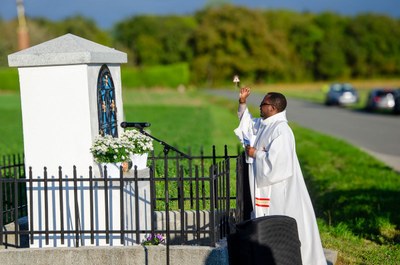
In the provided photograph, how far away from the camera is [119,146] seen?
8.06 metres

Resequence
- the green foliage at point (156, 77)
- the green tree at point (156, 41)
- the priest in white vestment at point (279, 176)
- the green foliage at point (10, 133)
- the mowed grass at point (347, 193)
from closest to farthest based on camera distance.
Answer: the priest in white vestment at point (279, 176), the mowed grass at point (347, 193), the green foliage at point (10, 133), the green foliage at point (156, 77), the green tree at point (156, 41)

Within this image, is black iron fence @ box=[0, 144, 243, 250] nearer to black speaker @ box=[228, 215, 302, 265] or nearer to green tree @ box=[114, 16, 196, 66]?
black speaker @ box=[228, 215, 302, 265]

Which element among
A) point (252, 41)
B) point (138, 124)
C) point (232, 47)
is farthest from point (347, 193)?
point (252, 41)

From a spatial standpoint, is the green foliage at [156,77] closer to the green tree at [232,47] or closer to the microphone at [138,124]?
the green tree at [232,47]

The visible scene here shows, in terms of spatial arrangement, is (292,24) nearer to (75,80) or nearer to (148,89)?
(148,89)

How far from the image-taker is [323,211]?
12.7 metres

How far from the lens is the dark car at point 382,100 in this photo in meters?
46.2

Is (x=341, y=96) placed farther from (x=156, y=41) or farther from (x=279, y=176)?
(x=156, y=41)

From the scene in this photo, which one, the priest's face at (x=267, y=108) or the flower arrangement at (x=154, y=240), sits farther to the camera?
the flower arrangement at (x=154, y=240)

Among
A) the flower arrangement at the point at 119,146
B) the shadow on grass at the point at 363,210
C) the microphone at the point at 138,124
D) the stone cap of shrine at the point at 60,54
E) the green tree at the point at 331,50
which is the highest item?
the green tree at the point at 331,50

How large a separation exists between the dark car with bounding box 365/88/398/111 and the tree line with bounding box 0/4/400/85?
183ft

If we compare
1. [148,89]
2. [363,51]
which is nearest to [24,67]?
[148,89]

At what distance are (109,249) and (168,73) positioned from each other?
285 feet

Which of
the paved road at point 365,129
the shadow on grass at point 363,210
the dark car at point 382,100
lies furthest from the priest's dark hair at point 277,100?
the dark car at point 382,100
